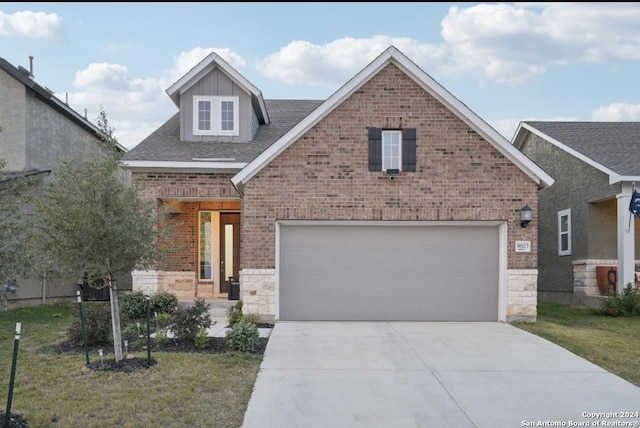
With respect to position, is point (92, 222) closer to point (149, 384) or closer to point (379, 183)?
point (149, 384)

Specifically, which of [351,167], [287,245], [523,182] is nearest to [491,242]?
[523,182]

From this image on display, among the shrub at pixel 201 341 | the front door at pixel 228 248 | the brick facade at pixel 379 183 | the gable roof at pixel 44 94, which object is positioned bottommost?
the shrub at pixel 201 341

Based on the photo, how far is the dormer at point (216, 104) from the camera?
16359 millimetres

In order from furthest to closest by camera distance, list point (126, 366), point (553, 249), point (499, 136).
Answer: point (553, 249) < point (499, 136) < point (126, 366)

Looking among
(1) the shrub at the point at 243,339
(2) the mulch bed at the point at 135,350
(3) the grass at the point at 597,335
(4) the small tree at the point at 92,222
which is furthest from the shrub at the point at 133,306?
(3) the grass at the point at 597,335

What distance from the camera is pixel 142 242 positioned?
8312mm

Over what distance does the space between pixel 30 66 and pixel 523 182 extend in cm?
1818

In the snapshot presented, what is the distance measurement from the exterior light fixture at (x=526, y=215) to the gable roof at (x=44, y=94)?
977 centimetres

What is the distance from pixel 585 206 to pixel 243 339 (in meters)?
12.4

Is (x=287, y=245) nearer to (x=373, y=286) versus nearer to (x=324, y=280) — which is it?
(x=324, y=280)

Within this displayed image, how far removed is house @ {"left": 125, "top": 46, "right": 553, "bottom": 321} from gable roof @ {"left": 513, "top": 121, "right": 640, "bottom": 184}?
379 cm

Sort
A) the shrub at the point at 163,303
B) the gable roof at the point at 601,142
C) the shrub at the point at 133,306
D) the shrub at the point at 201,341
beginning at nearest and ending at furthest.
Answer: the shrub at the point at 201,341, the shrub at the point at 133,306, the shrub at the point at 163,303, the gable roof at the point at 601,142

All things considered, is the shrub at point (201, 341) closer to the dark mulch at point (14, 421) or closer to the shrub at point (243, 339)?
the shrub at point (243, 339)

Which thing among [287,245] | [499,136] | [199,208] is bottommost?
[287,245]
